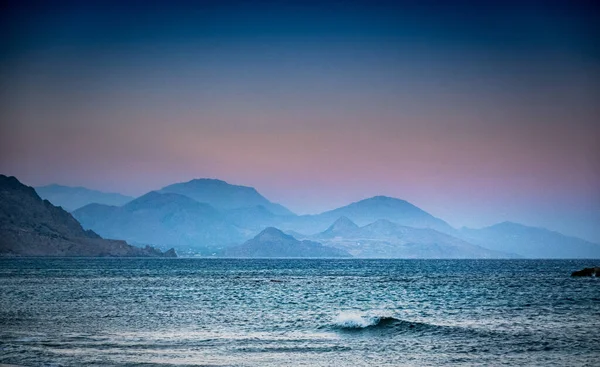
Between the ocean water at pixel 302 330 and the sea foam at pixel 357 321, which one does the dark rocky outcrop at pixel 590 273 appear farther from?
the sea foam at pixel 357 321

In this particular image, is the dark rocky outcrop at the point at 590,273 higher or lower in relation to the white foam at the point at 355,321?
higher

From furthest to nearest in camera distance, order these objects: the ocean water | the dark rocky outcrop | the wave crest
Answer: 1. the dark rocky outcrop
2. the wave crest
3. the ocean water

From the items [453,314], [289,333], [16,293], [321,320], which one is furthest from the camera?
[16,293]

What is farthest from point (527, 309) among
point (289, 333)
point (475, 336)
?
point (289, 333)

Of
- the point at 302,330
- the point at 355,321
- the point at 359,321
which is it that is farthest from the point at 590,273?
the point at 302,330

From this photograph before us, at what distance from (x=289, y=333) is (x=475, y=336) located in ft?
43.4

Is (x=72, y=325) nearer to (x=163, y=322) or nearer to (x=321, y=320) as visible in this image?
(x=163, y=322)

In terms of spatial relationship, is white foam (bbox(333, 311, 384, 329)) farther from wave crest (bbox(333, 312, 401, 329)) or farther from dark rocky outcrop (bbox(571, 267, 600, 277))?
dark rocky outcrop (bbox(571, 267, 600, 277))

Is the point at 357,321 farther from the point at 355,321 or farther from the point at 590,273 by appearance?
the point at 590,273

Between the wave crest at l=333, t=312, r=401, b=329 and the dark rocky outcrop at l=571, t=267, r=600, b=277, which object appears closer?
the wave crest at l=333, t=312, r=401, b=329

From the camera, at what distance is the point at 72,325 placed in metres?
54.4

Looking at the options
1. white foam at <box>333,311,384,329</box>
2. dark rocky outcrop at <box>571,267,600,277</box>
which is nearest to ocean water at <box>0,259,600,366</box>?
white foam at <box>333,311,384,329</box>

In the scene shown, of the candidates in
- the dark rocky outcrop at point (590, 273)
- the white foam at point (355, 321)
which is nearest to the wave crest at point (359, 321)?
the white foam at point (355, 321)

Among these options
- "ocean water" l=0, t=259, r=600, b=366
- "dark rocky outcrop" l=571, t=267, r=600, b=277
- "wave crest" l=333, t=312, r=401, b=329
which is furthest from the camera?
"dark rocky outcrop" l=571, t=267, r=600, b=277
